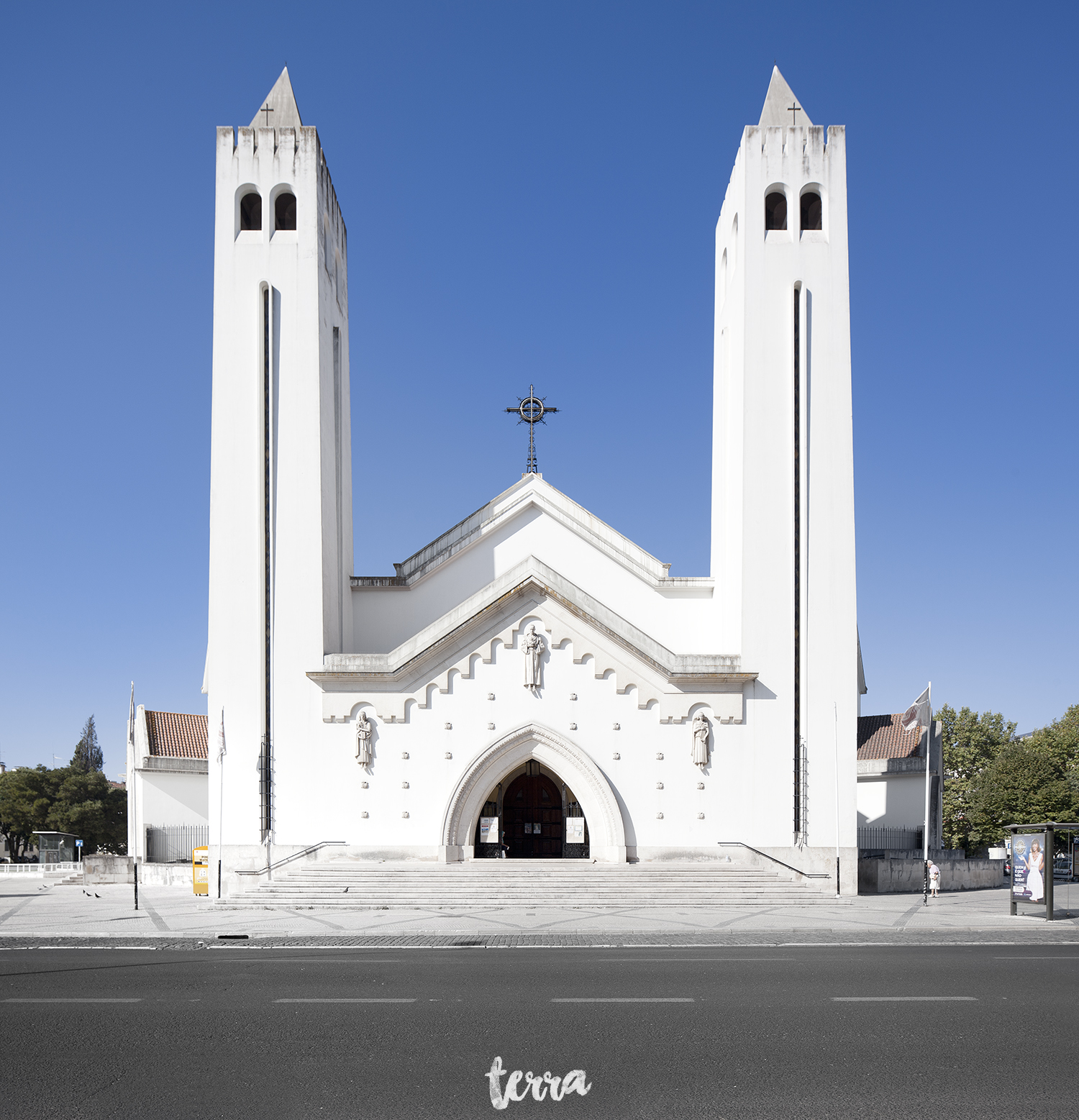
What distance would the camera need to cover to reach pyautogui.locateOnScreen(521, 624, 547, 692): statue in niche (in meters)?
28.4

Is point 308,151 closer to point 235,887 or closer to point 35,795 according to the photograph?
point 235,887

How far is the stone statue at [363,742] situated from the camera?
27.9 metres

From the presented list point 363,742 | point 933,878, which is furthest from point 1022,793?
point 363,742

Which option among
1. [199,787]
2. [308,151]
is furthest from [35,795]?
[308,151]

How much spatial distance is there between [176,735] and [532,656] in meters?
19.1

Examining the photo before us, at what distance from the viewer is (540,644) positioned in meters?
28.5

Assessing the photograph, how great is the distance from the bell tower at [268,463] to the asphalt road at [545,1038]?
13288 mm

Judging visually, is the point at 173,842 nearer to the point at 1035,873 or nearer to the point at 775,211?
the point at 1035,873

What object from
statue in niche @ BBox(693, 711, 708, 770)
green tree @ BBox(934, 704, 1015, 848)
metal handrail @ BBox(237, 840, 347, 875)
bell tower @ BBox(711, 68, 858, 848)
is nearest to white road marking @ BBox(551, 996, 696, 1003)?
statue in niche @ BBox(693, 711, 708, 770)

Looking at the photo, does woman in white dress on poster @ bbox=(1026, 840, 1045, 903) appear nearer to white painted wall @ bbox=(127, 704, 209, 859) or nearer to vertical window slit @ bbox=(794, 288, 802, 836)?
vertical window slit @ bbox=(794, 288, 802, 836)

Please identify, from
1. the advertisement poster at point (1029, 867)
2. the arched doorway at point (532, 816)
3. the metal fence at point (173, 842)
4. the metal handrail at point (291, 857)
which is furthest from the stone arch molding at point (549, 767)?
the metal fence at point (173, 842)

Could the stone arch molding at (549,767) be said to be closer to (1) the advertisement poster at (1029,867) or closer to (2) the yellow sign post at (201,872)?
(2) the yellow sign post at (201,872)

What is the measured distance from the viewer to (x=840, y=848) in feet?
89.7

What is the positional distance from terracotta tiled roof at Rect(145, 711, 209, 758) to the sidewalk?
13056mm
